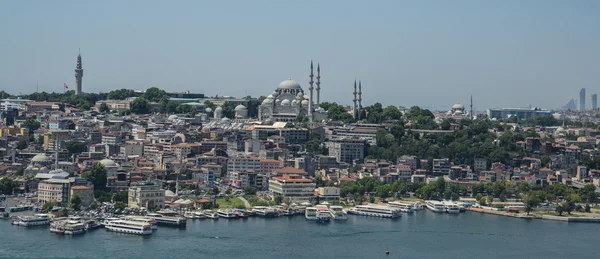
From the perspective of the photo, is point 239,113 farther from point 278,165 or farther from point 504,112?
point 504,112

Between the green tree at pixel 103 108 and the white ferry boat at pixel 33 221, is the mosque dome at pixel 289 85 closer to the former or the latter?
the green tree at pixel 103 108

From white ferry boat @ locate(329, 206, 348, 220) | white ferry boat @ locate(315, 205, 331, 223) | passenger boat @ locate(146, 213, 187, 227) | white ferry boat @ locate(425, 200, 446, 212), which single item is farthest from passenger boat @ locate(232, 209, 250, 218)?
white ferry boat @ locate(425, 200, 446, 212)

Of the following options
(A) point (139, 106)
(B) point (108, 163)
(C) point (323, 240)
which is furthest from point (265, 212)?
(A) point (139, 106)

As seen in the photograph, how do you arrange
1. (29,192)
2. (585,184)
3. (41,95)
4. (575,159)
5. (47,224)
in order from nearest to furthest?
(47,224) → (29,192) → (585,184) → (575,159) → (41,95)

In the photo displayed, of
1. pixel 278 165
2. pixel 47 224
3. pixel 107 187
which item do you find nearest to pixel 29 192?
pixel 107 187

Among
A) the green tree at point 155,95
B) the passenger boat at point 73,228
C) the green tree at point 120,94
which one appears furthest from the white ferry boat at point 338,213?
the green tree at point 120,94

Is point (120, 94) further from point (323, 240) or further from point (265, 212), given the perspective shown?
point (323, 240)
